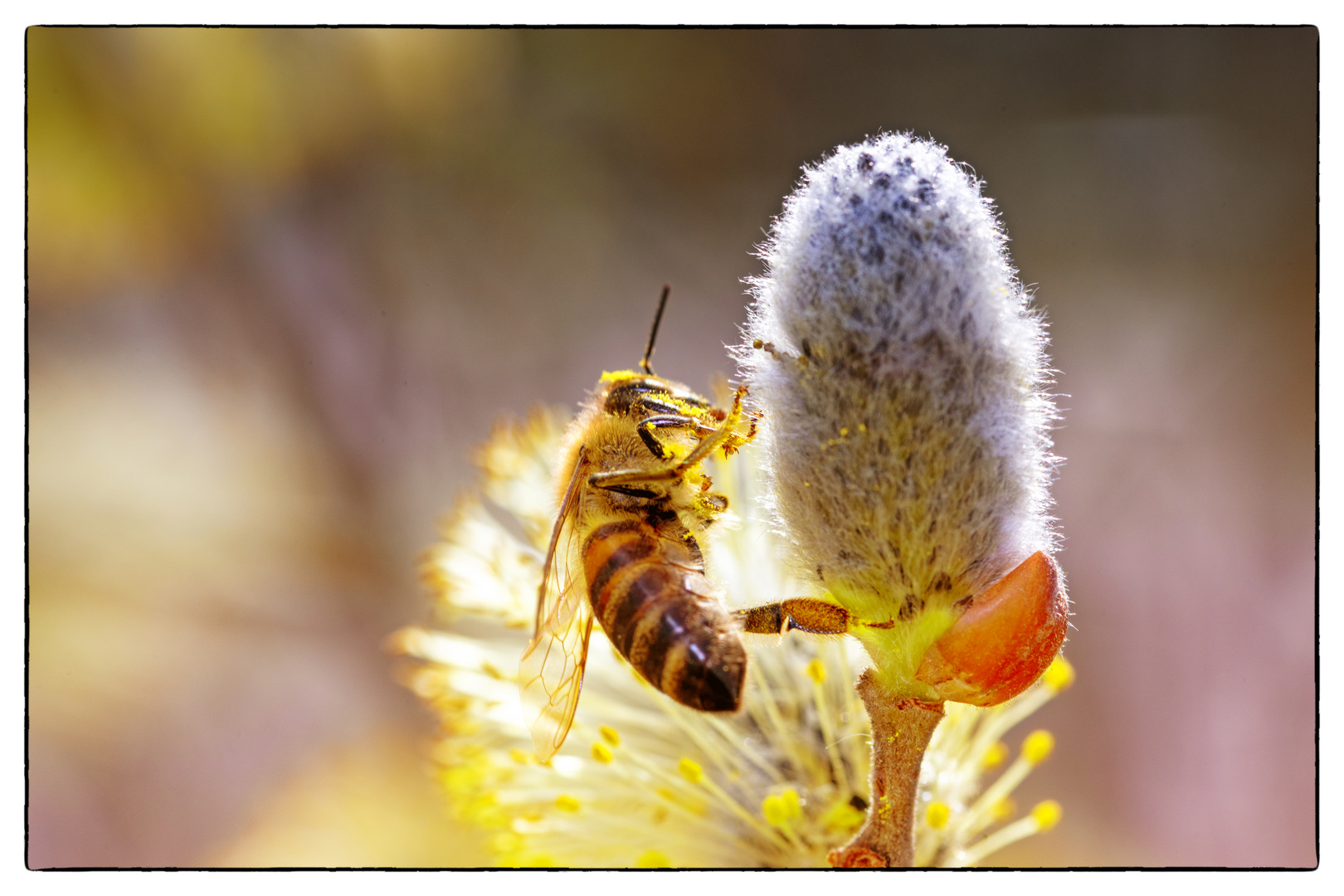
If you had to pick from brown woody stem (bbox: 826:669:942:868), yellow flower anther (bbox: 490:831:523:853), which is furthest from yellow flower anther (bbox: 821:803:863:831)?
yellow flower anther (bbox: 490:831:523:853)

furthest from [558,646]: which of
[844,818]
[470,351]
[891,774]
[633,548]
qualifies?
[470,351]

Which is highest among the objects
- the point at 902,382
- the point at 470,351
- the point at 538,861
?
the point at 470,351

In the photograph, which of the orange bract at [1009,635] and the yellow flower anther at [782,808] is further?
the yellow flower anther at [782,808]

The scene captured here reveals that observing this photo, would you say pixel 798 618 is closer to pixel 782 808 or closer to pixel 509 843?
pixel 782 808

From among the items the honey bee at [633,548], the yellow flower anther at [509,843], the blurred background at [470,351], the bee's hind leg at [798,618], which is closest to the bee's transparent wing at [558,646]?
the honey bee at [633,548]

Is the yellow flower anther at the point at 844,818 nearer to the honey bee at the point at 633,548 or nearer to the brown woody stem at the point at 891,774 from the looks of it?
the brown woody stem at the point at 891,774

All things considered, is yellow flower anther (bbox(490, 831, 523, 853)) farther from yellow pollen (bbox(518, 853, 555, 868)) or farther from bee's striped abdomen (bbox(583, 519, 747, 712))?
bee's striped abdomen (bbox(583, 519, 747, 712))

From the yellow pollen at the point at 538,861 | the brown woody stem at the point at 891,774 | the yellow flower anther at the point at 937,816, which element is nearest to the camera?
the brown woody stem at the point at 891,774
